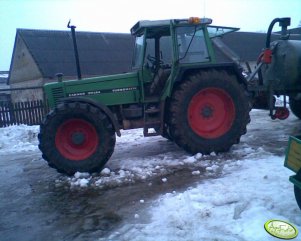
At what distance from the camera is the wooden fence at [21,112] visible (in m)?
11.4

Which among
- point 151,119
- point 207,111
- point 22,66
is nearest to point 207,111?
point 207,111

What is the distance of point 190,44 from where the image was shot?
574cm

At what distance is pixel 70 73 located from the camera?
19.5 m

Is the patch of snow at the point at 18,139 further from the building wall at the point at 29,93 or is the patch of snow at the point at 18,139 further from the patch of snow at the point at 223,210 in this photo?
the building wall at the point at 29,93

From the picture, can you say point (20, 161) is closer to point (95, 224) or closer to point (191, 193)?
point (95, 224)

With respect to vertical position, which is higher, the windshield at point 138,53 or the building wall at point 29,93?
the windshield at point 138,53

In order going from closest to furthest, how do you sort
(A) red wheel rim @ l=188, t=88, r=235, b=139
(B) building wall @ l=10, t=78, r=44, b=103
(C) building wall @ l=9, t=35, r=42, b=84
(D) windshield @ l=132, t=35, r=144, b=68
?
1. (A) red wheel rim @ l=188, t=88, r=235, b=139
2. (D) windshield @ l=132, t=35, r=144, b=68
3. (B) building wall @ l=10, t=78, r=44, b=103
4. (C) building wall @ l=9, t=35, r=42, b=84

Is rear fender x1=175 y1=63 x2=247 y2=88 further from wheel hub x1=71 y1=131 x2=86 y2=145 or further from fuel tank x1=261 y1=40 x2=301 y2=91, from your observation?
wheel hub x1=71 y1=131 x2=86 y2=145

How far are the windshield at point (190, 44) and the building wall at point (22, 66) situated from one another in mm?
15976

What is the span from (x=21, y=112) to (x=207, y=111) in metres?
8.27

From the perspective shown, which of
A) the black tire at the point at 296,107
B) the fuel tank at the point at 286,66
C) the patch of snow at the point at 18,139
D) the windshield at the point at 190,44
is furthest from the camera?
the black tire at the point at 296,107

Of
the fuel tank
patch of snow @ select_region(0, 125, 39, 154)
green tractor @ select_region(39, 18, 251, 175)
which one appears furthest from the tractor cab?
patch of snow @ select_region(0, 125, 39, 154)

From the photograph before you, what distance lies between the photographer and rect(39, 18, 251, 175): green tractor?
210 inches

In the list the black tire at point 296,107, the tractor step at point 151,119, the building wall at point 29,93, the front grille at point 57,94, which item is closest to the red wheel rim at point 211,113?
the tractor step at point 151,119
